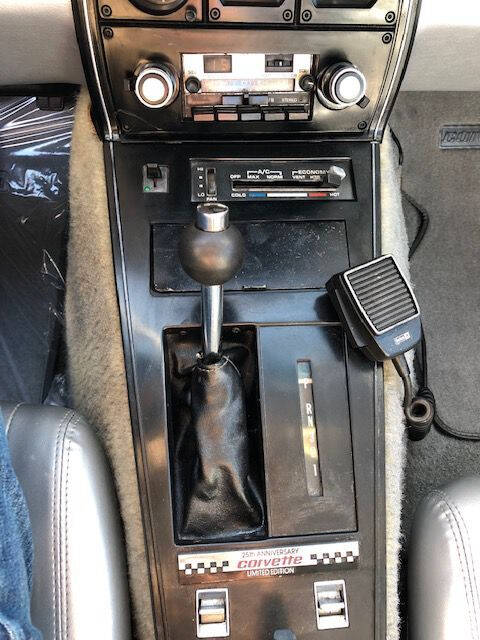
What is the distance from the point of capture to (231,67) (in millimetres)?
979

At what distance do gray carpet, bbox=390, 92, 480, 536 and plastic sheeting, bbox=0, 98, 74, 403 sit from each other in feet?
2.62

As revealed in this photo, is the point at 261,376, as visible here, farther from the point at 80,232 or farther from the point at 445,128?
the point at 445,128

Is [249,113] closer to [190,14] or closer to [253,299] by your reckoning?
[190,14]

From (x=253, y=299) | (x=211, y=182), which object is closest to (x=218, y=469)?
(x=253, y=299)

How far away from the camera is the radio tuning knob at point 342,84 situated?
38.2 inches

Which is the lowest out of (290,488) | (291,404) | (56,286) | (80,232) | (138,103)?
(290,488)

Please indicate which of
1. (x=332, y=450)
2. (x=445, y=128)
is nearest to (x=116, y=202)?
(x=332, y=450)

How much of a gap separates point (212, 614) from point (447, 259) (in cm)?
105

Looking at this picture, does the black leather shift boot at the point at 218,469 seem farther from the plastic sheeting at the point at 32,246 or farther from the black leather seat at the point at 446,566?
the plastic sheeting at the point at 32,246

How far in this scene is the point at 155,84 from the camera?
3.14 feet

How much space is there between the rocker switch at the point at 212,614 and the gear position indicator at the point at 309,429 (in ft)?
0.60

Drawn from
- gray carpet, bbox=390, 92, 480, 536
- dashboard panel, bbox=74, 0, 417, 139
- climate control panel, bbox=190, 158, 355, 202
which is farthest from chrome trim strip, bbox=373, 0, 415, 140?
gray carpet, bbox=390, 92, 480, 536

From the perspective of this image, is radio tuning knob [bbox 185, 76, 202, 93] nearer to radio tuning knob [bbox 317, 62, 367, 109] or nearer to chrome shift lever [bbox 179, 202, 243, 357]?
radio tuning knob [bbox 317, 62, 367, 109]

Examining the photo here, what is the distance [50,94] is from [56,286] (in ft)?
1.30
